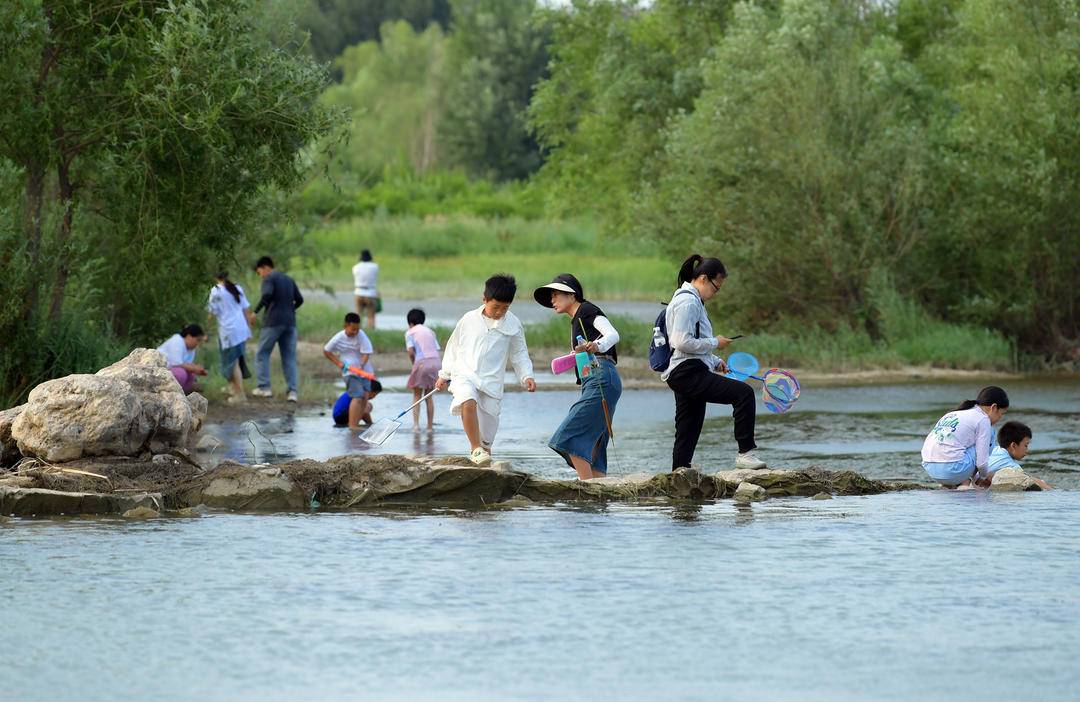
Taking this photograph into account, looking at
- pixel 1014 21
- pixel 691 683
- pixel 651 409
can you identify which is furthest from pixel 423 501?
pixel 1014 21

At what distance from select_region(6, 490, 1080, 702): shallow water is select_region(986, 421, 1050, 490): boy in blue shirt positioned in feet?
4.45

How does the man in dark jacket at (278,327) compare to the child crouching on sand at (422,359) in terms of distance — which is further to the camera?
the man in dark jacket at (278,327)

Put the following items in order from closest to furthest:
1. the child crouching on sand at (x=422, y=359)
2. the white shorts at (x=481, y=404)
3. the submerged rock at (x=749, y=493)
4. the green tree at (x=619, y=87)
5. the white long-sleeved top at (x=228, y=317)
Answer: the white shorts at (x=481, y=404) < the submerged rock at (x=749, y=493) < the child crouching on sand at (x=422, y=359) < the white long-sleeved top at (x=228, y=317) < the green tree at (x=619, y=87)

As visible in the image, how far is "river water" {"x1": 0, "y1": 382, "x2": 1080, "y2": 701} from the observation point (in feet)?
28.6

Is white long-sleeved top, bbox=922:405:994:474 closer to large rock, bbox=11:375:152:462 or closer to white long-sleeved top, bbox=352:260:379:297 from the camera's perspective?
large rock, bbox=11:375:152:462

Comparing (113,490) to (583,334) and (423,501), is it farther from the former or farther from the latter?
(583,334)

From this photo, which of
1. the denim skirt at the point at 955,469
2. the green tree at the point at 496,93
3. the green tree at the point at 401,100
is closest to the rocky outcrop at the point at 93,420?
the denim skirt at the point at 955,469

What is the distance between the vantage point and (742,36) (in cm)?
3653

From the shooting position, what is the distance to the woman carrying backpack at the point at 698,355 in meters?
14.4

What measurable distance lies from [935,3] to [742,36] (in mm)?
10236

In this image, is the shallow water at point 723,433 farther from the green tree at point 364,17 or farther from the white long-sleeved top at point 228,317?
the green tree at point 364,17

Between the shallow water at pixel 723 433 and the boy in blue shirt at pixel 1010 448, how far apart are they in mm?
1299

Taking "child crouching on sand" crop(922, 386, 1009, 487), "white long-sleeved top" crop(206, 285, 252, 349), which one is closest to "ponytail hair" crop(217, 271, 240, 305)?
"white long-sleeved top" crop(206, 285, 252, 349)

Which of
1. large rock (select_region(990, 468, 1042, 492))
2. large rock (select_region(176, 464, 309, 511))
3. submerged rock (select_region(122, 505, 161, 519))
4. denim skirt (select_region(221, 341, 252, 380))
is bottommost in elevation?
large rock (select_region(990, 468, 1042, 492))
